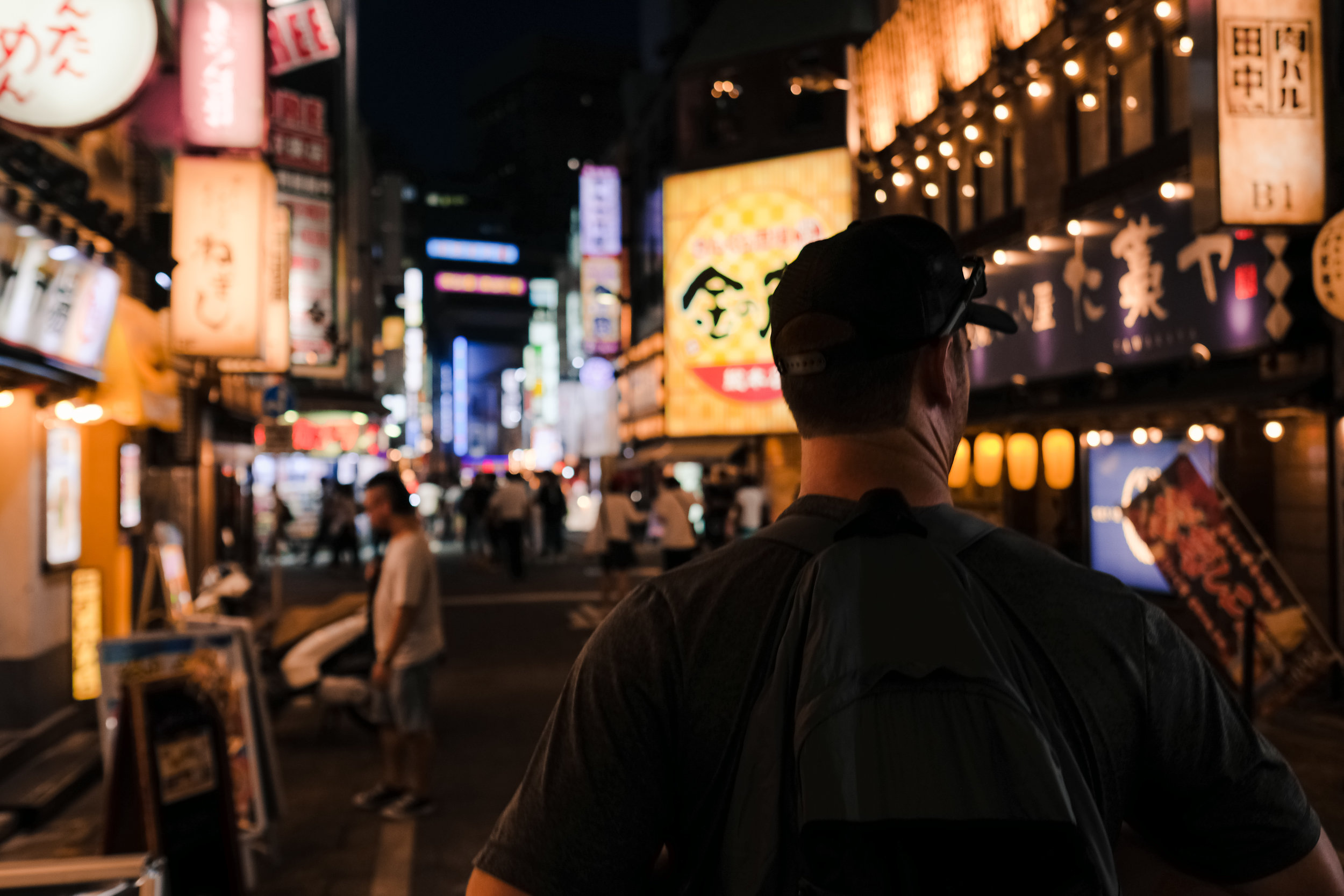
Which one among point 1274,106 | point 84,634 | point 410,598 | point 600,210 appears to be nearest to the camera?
point 410,598

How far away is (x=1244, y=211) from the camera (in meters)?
8.52

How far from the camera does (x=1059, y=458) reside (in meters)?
13.9

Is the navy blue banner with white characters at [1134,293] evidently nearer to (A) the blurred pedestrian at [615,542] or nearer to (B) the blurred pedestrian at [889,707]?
(A) the blurred pedestrian at [615,542]

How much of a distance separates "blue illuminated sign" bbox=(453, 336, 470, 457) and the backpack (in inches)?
3836

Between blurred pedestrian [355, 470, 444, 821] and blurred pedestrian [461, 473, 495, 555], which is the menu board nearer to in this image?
blurred pedestrian [355, 470, 444, 821]

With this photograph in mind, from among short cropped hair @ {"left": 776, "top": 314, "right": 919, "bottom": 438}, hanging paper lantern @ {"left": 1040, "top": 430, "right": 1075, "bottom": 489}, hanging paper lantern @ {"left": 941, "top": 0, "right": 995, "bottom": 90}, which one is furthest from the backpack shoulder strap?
hanging paper lantern @ {"left": 941, "top": 0, "right": 995, "bottom": 90}

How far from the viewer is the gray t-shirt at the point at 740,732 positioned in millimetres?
1301

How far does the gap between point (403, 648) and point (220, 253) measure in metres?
6.10

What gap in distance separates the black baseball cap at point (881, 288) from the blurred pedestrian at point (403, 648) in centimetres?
546

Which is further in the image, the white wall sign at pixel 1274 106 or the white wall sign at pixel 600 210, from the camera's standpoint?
the white wall sign at pixel 600 210

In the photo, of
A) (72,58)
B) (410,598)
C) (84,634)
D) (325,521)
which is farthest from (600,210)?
(410,598)

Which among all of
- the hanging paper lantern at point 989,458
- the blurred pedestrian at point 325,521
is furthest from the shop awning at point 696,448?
the hanging paper lantern at point 989,458

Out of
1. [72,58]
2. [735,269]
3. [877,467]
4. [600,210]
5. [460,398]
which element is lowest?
[877,467]

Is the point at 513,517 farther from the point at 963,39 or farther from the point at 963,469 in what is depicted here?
the point at 963,39
